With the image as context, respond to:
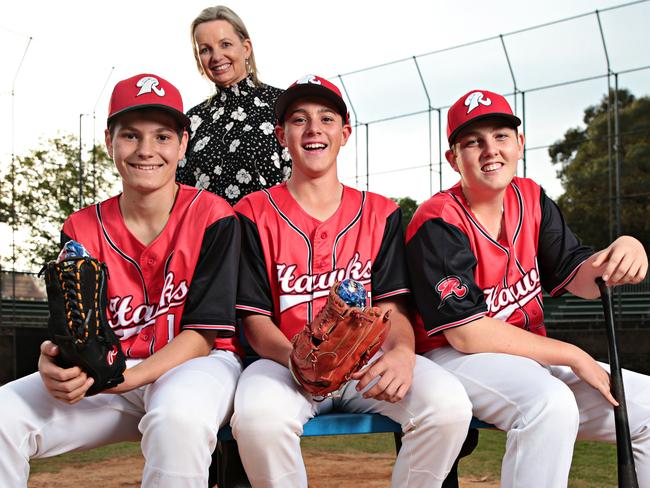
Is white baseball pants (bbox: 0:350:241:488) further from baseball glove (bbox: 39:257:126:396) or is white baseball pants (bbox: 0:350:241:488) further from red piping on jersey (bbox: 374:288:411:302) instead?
red piping on jersey (bbox: 374:288:411:302)

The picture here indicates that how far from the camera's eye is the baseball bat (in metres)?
2.10

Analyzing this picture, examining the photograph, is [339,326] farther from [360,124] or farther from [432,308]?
[360,124]

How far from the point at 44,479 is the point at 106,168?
52.8 feet

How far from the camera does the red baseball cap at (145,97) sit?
7.74 ft

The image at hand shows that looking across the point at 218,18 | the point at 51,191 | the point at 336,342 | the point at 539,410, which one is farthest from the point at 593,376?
the point at 51,191

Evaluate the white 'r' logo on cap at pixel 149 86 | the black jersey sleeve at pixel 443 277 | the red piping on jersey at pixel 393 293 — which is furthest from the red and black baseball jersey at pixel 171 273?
the black jersey sleeve at pixel 443 277

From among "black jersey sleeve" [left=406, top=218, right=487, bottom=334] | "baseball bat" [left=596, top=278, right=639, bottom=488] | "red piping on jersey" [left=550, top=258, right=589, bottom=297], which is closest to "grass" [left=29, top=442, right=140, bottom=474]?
"black jersey sleeve" [left=406, top=218, right=487, bottom=334]

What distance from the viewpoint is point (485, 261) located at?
8.18 ft

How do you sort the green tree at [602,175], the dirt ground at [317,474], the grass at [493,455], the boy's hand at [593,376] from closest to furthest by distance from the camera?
the boy's hand at [593,376] → the dirt ground at [317,474] → the grass at [493,455] → the green tree at [602,175]

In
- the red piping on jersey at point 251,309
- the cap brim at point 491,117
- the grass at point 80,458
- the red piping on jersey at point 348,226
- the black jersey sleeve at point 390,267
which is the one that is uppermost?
the cap brim at point 491,117

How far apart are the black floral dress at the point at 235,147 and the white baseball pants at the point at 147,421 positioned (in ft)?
3.50

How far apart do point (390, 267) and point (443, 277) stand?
196mm

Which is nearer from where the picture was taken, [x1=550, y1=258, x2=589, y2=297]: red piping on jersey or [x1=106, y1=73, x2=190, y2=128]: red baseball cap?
[x1=106, y1=73, x2=190, y2=128]: red baseball cap

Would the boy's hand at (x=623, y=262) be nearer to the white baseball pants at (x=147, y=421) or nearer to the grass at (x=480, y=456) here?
the white baseball pants at (x=147, y=421)
